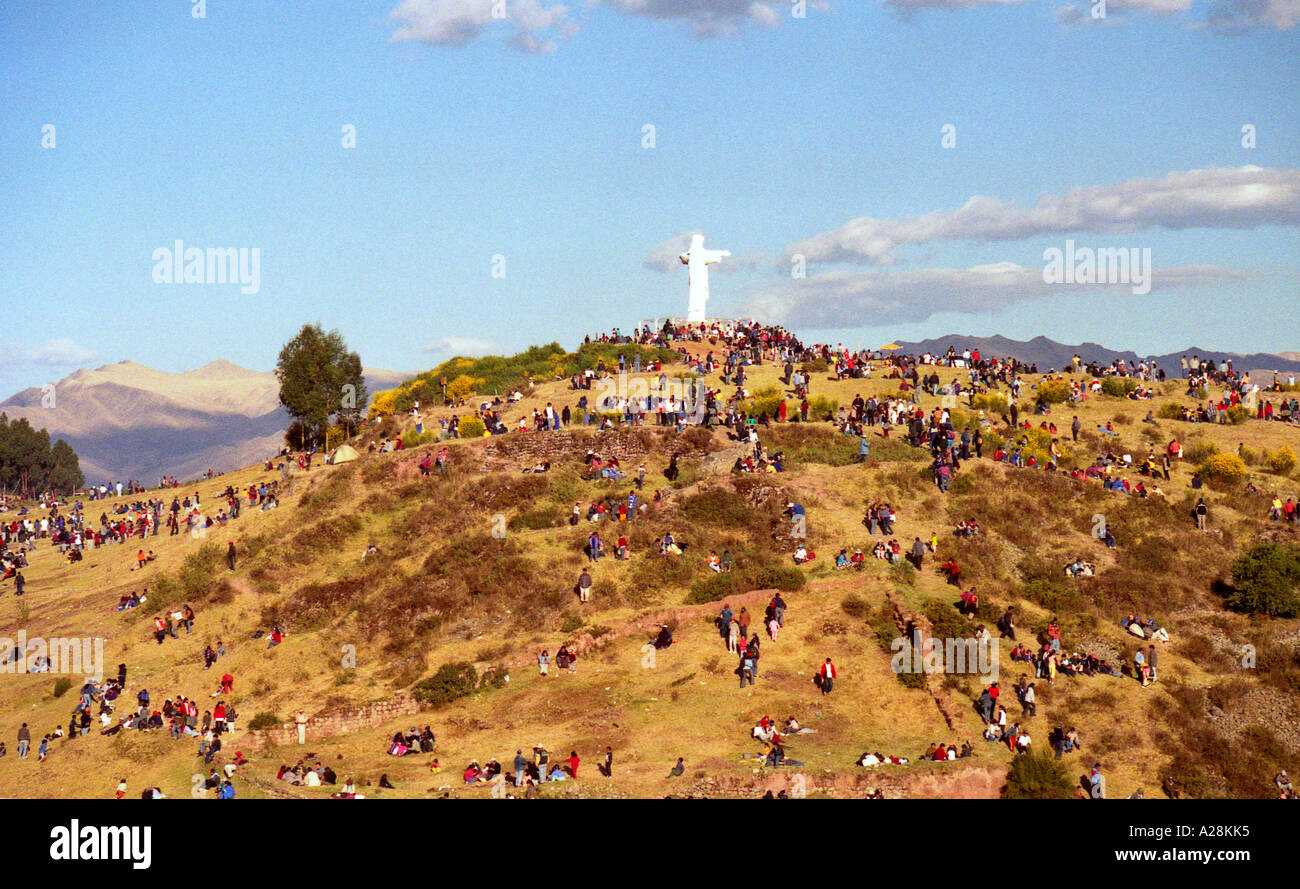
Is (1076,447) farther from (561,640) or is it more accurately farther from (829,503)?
(561,640)

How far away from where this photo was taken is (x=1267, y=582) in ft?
124

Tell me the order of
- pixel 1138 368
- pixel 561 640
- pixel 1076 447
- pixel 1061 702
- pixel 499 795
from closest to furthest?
pixel 499 795 → pixel 1061 702 → pixel 561 640 → pixel 1076 447 → pixel 1138 368

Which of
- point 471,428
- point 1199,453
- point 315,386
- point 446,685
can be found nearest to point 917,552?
point 446,685

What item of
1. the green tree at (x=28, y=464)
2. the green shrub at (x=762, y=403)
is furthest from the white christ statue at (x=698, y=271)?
the green tree at (x=28, y=464)

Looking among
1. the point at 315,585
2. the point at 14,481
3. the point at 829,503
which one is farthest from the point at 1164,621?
the point at 14,481

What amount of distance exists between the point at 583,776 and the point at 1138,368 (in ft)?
169

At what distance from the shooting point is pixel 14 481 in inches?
4151

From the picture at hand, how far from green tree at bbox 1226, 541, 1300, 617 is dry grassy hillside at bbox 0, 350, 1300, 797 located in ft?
3.12

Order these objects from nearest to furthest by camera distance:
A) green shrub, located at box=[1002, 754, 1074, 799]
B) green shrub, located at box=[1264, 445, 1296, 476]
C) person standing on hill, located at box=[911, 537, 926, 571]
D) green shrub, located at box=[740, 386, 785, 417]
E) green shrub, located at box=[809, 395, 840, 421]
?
1. green shrub, located at box=[1002, 754, 1074, 799]
2. person standing on hill, located at box=[911, 537, 926, 571]
3. green shrub, located at box=[1264, 445, 1296, 476]
4. green shrub, located at box=[740, 386, 785, 417]
5. green shrub, located at box=[809, 395, 840, 421]

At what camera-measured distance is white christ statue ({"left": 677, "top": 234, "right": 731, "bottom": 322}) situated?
238 feet

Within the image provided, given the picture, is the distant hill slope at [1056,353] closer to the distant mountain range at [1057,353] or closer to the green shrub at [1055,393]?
the distant mountain range at [1057,353]

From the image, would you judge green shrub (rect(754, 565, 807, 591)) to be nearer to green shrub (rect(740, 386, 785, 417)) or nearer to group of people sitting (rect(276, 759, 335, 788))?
group of people sitting (rect(276, 759, 335, 788))

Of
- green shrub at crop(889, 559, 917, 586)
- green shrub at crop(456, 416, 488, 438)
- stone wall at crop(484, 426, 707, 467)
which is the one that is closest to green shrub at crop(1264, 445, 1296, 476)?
green shrub at crop(889, 559, 917, 586)

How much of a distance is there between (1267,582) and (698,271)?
4282cm
